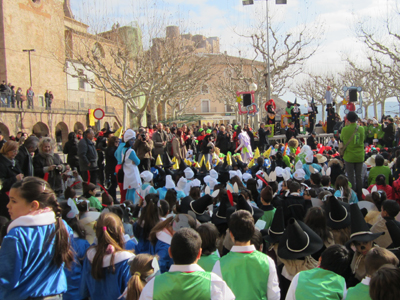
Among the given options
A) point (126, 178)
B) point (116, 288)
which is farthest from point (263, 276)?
point (126, 178)

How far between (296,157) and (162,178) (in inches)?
127

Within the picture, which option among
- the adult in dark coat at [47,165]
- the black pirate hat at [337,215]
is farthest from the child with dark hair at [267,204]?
the adult in dark coat at [47,165]

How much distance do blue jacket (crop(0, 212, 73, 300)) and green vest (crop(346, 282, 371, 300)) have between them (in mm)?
1879

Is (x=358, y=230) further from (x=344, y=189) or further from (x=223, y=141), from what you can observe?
(x=223, y=141)

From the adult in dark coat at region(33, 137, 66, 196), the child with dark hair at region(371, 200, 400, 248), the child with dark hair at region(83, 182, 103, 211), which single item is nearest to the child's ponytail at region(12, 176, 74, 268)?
the child with dark hair at region(371, 200, 400, 248)

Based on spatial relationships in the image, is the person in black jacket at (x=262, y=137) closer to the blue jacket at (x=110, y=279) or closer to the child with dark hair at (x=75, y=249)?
the child with dark hair at (x=75, y=249)

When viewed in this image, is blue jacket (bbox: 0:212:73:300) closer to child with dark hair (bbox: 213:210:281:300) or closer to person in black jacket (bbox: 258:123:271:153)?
child with dark hair (bbox: 213:210:281:300)

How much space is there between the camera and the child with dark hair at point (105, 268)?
9.43 ft

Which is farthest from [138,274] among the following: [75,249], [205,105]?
[205,105]

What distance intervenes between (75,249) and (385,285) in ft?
8.06

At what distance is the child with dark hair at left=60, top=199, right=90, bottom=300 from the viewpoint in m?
3.11

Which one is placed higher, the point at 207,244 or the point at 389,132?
the point at 389,132

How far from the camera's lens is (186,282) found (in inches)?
89.4

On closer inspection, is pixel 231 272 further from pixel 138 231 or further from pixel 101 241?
pixel 138 231
